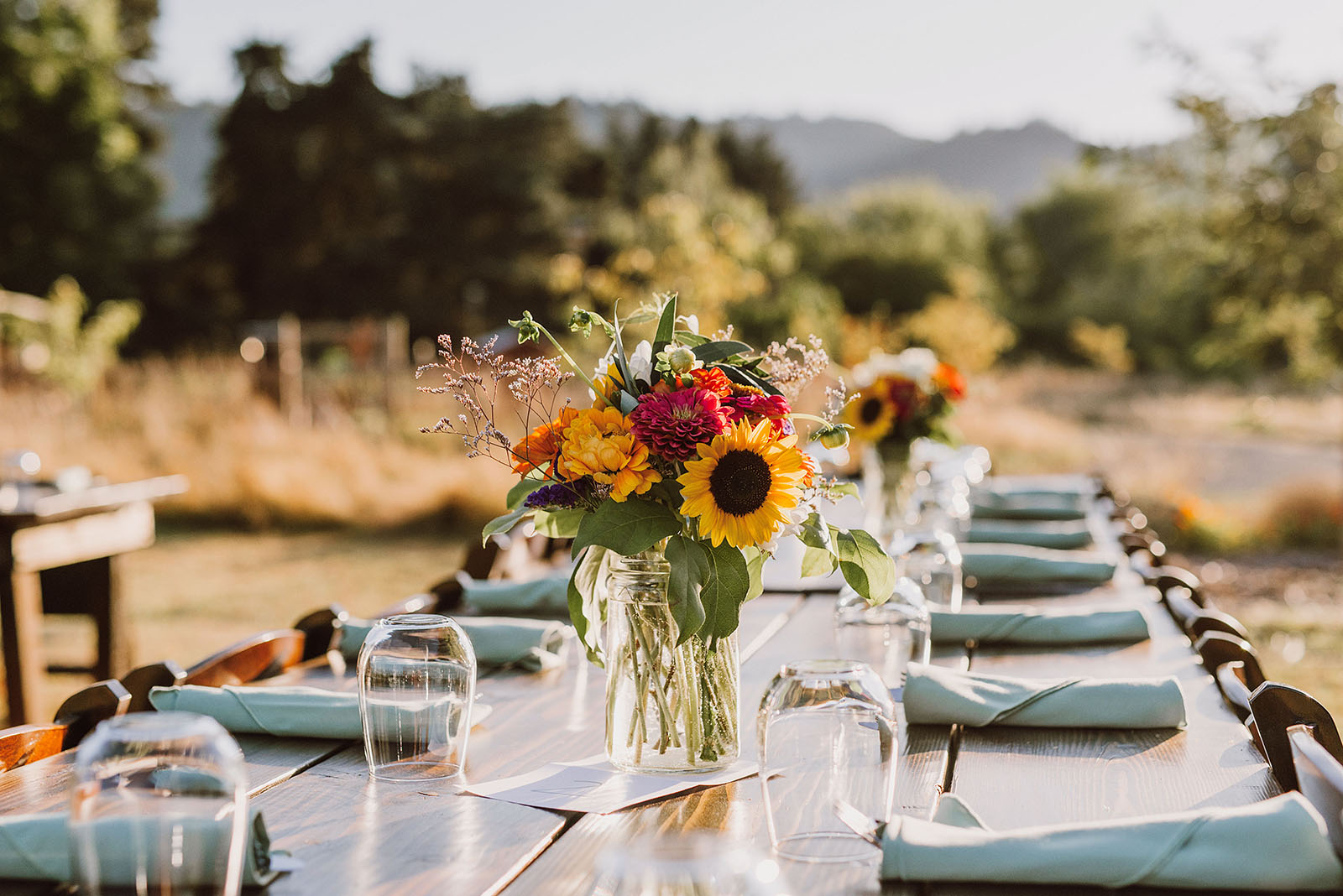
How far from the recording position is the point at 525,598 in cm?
229

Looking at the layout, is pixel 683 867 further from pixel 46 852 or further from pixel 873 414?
pixel 873 414

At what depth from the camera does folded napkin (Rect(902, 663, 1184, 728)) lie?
1457 millimetres

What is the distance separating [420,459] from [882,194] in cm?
1834

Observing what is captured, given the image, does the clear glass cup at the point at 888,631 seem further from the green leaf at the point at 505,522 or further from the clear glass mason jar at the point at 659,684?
the green leaf at the point at 505,522

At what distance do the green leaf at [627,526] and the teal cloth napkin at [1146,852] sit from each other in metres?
0.40

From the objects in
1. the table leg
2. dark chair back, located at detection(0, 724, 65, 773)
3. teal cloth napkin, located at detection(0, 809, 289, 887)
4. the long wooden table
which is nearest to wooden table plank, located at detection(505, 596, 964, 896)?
the long wooden table

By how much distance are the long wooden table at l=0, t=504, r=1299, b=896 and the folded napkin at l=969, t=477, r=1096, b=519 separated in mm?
1828

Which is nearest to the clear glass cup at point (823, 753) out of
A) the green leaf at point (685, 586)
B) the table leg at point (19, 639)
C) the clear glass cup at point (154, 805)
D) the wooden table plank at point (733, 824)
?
the wooden table plank at point (733, 824)

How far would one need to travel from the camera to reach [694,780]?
1300 mm

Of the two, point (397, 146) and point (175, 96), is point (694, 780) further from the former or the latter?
point (175, 96)

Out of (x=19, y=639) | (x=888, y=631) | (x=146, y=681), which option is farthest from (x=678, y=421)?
(x=19, y=639)

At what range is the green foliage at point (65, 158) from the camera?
1898 centimetres

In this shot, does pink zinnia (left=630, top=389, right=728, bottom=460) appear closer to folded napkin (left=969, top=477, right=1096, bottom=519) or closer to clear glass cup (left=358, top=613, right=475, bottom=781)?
clear glass cup (left=358, top=613, right=475, bottom=781)

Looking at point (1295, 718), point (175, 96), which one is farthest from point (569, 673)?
point (175, 96)
